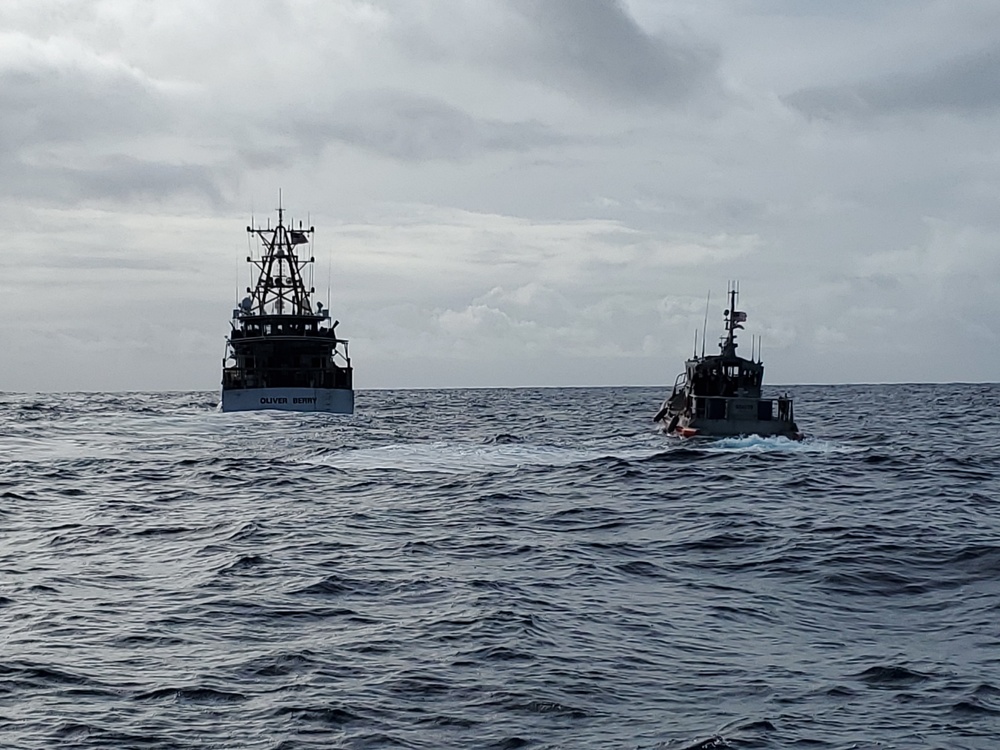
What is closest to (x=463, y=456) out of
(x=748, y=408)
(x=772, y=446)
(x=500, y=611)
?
(x=772, y=446)

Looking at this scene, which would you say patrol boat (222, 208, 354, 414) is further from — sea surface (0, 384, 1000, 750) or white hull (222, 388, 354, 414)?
sea surface (0, 384, 1000, 750)

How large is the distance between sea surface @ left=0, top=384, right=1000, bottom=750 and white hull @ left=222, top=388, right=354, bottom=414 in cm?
4291

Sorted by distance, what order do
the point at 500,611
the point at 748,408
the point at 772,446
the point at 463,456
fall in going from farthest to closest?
the point at 748,408
the point at 772,446
the point at 463,456
the point at 500,611

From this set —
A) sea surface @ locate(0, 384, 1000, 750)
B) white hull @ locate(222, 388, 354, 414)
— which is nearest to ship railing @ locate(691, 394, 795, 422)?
Result: sea surface @ locate(0, 384, 1000, 750)

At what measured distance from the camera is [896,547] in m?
21.7

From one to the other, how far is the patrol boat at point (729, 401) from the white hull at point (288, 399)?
30320mm

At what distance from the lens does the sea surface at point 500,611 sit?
10992mm

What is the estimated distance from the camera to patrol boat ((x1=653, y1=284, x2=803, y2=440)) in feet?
166

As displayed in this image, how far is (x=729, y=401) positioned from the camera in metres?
50.9

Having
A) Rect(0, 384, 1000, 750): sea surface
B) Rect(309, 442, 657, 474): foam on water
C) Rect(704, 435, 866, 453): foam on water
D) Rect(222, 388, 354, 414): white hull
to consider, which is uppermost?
Rect(222, 388, 354, 414): white hull

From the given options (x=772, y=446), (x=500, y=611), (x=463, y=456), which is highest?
(x=772, y=446)

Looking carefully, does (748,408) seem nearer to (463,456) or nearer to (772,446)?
(772,446)

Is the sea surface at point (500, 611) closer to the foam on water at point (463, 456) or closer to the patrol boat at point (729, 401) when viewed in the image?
the foam on water at point (463, 456)

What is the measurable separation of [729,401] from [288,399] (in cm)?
3799
